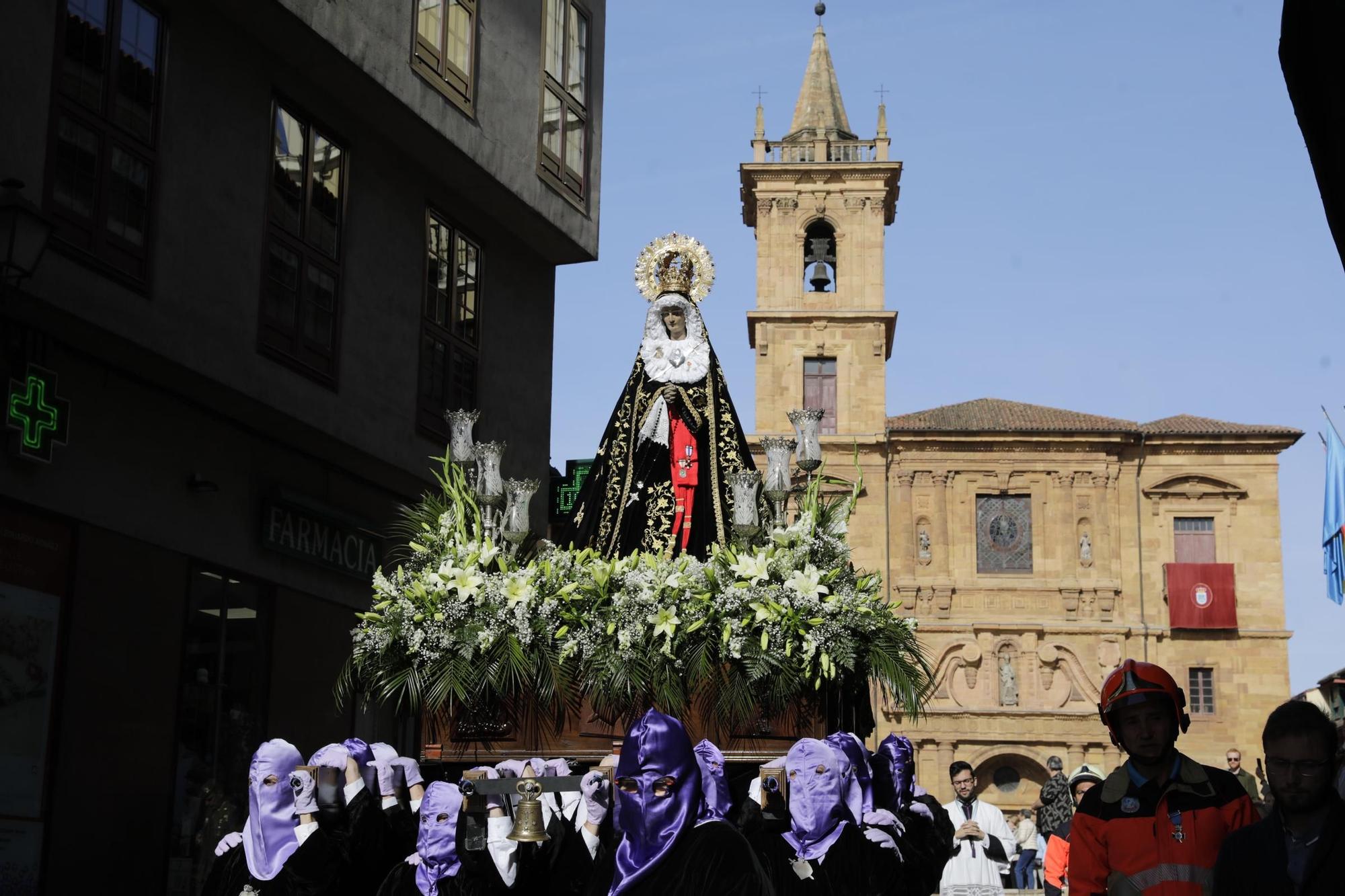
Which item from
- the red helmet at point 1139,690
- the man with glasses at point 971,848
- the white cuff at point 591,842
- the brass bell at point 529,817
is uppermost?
the red helmet at point 1139,690

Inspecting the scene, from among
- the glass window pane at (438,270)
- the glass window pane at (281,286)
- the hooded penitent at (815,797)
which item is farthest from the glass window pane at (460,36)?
the hooded penitent at (815,797)

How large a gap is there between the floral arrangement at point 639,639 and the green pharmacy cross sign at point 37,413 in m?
4.60

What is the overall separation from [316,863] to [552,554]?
2635 millimetres

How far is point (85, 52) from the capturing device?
14180 mm

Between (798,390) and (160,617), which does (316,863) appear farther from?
(798,390)

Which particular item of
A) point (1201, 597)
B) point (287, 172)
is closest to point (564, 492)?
point (287, 172)

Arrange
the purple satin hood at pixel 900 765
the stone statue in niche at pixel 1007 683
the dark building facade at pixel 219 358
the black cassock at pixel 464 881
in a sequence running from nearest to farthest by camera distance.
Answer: the black cassock at pixel 464 881 < the purple satin hood at pixel 900 765 < the dark building facade at pixel 219 358 < the stone statue in niche at pixel 1007 683

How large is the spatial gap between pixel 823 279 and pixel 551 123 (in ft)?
125

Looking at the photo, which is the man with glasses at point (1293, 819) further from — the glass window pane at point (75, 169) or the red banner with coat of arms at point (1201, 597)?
the red banner with coat of arms at point (1201, 597)

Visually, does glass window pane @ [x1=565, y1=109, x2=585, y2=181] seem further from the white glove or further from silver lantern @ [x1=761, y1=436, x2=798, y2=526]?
the white glove

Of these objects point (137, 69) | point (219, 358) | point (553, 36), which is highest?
point (553, 36)

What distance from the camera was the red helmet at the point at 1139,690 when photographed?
244 inches

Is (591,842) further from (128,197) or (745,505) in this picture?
(128,197)

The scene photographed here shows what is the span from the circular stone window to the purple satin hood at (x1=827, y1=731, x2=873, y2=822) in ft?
152
